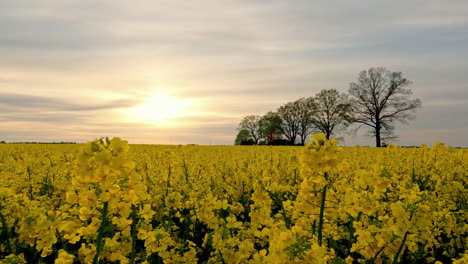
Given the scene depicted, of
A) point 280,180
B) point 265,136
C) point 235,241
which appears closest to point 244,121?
point 265,136

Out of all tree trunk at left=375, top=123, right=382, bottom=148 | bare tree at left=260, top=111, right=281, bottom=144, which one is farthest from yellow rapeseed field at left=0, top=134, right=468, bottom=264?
bare tree at left=260, top=111, right=281, bottom=144

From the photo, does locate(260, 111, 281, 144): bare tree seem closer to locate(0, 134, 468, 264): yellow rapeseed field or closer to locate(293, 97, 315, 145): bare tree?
locate(293, 97, 315, 145): bare tree

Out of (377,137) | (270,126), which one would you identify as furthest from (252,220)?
(270,126)

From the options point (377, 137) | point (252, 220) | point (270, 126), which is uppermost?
point (270, 126)

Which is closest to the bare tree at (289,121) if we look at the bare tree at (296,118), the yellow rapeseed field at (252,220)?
the bare tree at (296,118)

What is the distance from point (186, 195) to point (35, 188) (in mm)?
2925

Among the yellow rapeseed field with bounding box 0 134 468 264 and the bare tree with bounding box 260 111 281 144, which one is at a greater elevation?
the bare tree with bounding box 260 111 281 144

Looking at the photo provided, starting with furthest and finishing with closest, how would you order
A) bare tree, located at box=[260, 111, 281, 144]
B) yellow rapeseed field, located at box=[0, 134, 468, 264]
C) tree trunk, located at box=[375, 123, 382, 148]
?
bare tree, located at box=[260, 111, 281, 144]
tree trunk, located at box=[375, 123, 382, 148]
yellow rapeseed field, located at box=[0, 134, 468, 264]

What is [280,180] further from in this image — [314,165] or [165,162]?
[314,165]

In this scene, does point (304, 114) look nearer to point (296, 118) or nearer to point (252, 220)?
point (296, 118)

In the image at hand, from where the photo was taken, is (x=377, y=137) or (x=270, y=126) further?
(x=270, y=126)

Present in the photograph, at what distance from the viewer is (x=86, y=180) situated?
6.48 ft

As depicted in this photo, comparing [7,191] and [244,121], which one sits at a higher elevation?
[244,121]

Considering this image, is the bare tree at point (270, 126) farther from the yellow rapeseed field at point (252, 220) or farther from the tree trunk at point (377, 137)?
the yellow rapeseed field at point (252, 220)
